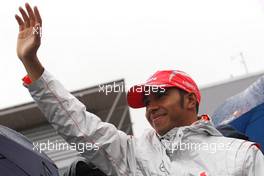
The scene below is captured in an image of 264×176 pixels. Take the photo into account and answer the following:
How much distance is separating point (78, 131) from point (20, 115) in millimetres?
8509

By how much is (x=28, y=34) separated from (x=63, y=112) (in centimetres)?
46

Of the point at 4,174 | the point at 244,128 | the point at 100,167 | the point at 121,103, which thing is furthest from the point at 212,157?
the point at 121,103

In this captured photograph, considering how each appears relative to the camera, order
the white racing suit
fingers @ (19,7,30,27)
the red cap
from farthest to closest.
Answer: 1. the red cap
2. fingers @ (19,7,30,27)
3. the white racing suit

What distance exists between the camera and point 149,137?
2.93 metres

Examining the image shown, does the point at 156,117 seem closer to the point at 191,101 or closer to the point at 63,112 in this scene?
the point at 191,101

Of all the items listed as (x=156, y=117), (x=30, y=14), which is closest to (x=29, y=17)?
(x=30, y=14)

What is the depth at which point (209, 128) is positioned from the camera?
2873 millimetres

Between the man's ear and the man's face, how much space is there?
0.07 meters

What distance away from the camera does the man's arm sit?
2.65m

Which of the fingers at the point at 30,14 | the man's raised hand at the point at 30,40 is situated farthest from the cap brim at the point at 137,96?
the fingers at the point at 30,14

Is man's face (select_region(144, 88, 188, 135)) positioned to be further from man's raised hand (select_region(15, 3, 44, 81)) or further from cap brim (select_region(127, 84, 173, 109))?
man's raised hand (select_region(15, 3, 44, 81))

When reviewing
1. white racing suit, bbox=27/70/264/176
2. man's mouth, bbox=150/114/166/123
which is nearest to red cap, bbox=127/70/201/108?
man's mouth, bbox=150/114/166/123

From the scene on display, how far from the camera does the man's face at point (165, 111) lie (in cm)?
289

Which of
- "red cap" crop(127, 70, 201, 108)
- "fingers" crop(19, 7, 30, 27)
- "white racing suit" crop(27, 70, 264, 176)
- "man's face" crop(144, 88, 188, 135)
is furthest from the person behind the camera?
"red cap" crop(127, 70, 201, 108)
